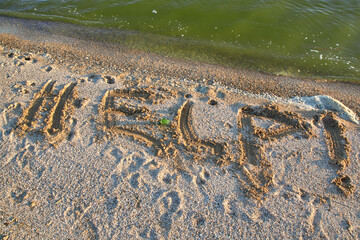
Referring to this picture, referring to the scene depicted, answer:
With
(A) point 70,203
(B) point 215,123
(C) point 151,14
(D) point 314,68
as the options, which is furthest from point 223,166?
(C) point 151,14

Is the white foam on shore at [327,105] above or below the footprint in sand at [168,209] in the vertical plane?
above

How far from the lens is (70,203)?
129 inches

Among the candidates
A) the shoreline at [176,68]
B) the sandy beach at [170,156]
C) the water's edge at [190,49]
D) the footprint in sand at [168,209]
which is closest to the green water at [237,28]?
the water's edge at [190,49]

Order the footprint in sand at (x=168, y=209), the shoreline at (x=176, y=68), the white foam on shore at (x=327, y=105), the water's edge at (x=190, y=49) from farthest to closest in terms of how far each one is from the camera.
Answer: the water's edge at (x=190, y=49) → the shoreline at (x=176, y=68) → the white foam on shore at (x=327, y=105) → the footprint in sand at (x=168, y=209)

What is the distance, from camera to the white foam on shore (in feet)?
15.7

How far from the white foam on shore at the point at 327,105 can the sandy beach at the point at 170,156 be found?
1.0 inches

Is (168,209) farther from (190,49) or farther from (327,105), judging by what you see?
(190,49)

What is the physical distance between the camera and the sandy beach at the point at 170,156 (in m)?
3.16

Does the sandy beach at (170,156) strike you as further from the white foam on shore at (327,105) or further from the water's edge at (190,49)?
the water's edge at (190,49)

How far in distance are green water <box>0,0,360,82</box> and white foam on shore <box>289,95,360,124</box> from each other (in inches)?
54.1

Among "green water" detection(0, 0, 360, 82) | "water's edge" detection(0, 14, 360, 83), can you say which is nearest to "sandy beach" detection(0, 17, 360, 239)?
"water's edge" detection(0, 14, 360, 83)

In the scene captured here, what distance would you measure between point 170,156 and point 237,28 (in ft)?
18.5

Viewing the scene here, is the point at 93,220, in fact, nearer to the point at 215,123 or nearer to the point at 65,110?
the point at 65,110

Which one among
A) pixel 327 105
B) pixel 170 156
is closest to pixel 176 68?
pixel 170 156
